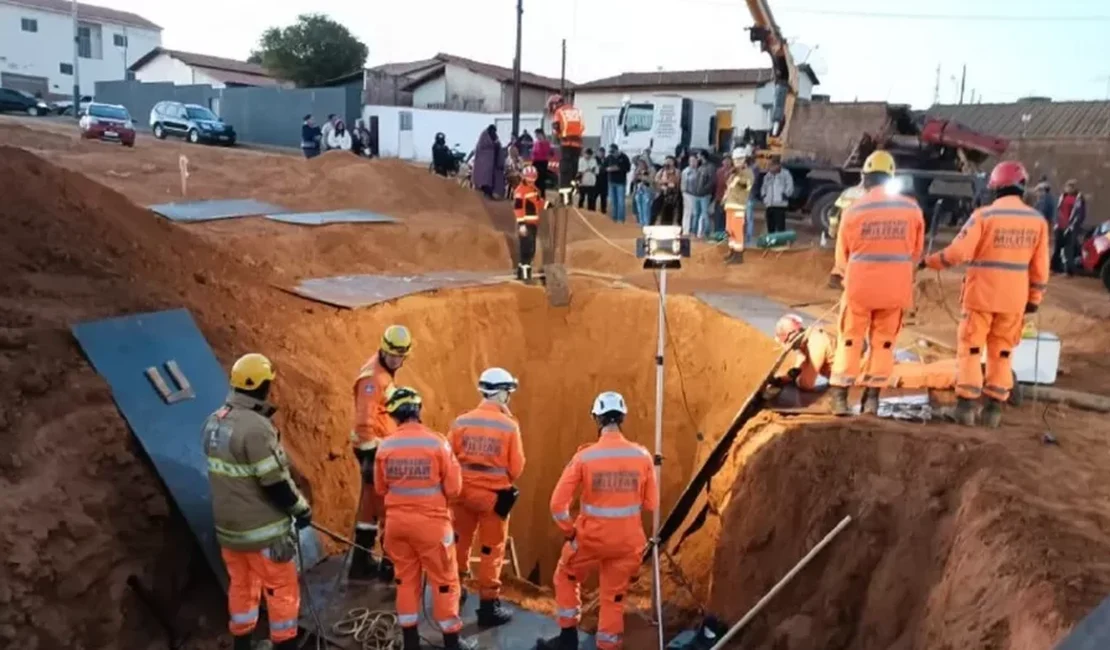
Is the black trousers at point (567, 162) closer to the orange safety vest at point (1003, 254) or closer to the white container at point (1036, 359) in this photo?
the orange safety vest at point (1003, 254)

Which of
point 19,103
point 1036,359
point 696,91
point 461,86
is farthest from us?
point 461,86

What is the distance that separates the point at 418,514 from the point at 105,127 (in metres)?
23.9

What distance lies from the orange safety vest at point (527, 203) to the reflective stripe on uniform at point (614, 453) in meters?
7.04

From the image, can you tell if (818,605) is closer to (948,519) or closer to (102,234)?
(948,519)

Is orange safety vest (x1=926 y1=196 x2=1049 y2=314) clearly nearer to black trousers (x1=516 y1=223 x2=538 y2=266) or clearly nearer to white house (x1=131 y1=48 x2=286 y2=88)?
black trousers (x1=516 y1=223 x2=538 y2=266)

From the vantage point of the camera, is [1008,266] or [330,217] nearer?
[1008,266]

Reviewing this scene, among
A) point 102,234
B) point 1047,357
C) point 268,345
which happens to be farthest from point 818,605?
point 102,234

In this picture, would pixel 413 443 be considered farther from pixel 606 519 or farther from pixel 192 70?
pixel 192 70

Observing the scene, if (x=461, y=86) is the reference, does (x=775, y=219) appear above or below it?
below

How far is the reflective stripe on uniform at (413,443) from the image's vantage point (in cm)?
591

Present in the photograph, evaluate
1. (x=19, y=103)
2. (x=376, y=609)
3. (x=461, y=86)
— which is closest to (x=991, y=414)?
(x=376, y=609)

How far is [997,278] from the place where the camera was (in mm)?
6641

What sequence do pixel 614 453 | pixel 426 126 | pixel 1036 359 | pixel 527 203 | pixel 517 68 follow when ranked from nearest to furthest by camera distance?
pixel 614 453 → pixel 1036 359 → pixel 527 203 → pixel 517 68 → pixel 426 126

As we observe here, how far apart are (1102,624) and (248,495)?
4758mm
